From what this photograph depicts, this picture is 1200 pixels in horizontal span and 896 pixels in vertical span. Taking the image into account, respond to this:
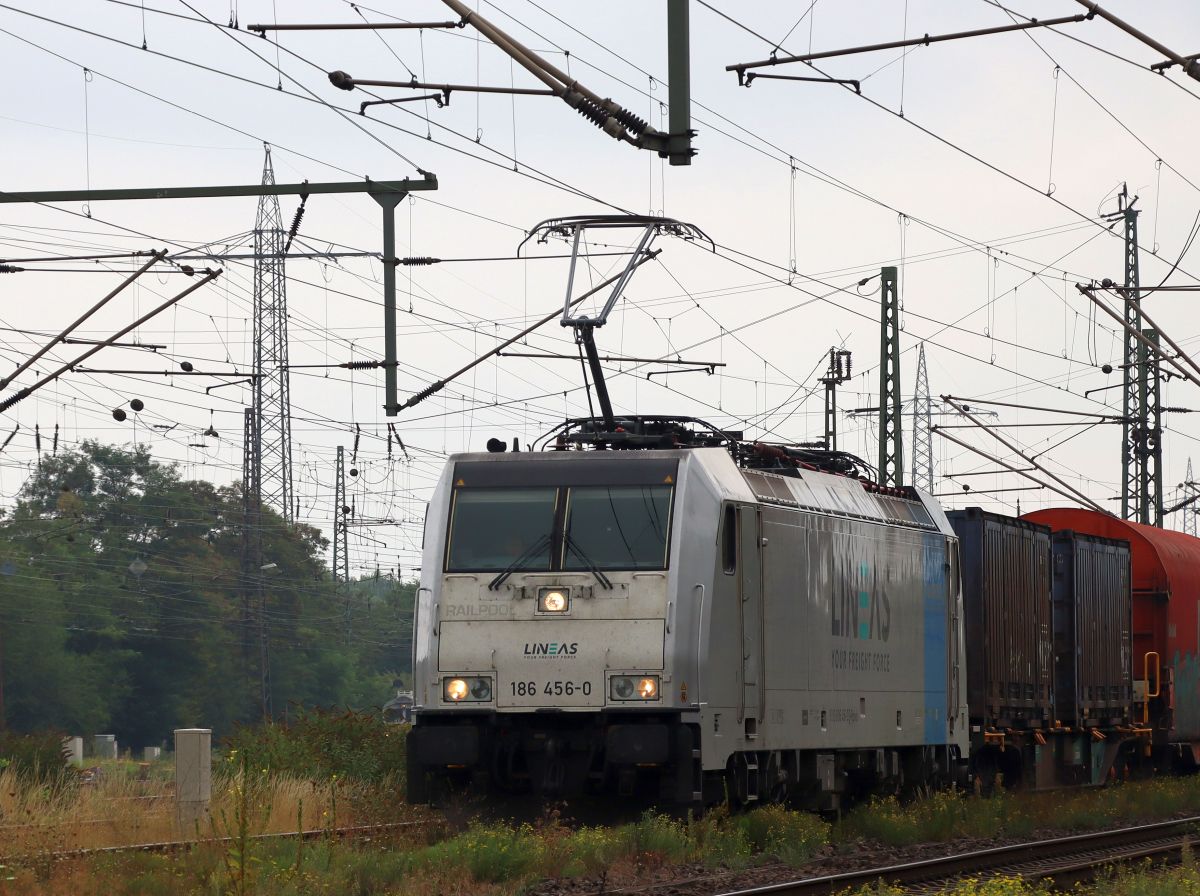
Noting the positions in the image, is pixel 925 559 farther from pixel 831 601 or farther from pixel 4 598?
pixel 4 598

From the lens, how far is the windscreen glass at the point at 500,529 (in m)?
17.2

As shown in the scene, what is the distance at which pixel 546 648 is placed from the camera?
664 inches

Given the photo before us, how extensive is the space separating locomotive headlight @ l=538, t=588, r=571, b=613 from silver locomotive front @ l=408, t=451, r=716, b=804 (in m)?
0.01

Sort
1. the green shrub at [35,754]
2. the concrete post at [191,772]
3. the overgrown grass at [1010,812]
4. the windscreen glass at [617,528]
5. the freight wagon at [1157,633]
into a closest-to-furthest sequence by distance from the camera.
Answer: the windscreen glass at [617,528]
the concrete post at [191,772]
the overgrown grass at [1010,812]
the green shrub at [35,754]
the freight wagon at [1157,633]

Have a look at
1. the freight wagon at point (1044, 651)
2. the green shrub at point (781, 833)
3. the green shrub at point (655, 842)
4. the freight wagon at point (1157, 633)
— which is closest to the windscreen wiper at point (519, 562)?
the green shrub at point (655, 842)

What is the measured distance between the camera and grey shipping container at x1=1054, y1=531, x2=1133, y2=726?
2714 cm

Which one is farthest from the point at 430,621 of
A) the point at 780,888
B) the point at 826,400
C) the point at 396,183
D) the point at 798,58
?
the point at 826,400

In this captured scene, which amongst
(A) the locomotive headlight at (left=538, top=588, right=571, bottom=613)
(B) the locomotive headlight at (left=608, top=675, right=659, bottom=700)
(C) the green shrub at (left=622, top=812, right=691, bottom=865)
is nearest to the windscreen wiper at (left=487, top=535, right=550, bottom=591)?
(A) the locomotive headlight at (left=538, top=588, right=571, bottom=613)

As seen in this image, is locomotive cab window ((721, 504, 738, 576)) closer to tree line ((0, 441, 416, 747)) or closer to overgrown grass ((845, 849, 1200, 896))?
overgrown grass ((845, 849, 1200, 896))

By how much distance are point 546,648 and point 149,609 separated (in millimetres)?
65344

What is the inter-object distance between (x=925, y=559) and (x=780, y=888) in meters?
8.34

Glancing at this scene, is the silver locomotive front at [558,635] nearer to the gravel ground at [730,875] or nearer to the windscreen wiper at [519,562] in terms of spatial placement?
the windscreen wiper at [519,562]

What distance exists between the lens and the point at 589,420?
19.1 meters

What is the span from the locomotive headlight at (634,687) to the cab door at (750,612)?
48.5 inches
